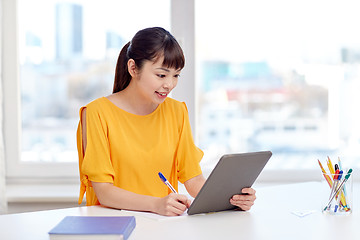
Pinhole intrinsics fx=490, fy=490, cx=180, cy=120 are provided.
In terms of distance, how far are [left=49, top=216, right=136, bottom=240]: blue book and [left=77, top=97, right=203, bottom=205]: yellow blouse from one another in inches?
14.7

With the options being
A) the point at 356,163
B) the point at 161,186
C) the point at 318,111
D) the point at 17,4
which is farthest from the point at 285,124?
the point at 17,4

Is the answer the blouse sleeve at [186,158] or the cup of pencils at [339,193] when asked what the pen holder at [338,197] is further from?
the blouse sleeve at [186,158]

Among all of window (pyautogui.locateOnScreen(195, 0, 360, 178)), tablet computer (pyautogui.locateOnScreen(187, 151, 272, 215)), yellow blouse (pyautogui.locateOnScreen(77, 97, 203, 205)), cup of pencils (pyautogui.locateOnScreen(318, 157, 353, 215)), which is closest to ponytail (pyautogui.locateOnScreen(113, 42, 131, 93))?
yellow blouse (pyautogui.locateOnScreen(77, 97, 203, 205))

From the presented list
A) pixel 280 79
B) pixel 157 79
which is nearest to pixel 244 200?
pixel 157 79

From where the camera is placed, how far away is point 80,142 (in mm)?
1797

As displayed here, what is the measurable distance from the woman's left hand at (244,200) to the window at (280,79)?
1.42 metres

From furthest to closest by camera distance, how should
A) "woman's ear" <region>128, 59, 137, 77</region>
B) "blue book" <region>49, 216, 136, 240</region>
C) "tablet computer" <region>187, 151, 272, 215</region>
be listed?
"woman's ear" <region>128, 59, 137, 77</region> → "tablet computer" <region>187, 151, 272, 215</region> → "blue book" <region>49, 216, 136, 240</region>

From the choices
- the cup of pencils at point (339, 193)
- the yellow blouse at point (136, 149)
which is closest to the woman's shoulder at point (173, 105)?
the yellow blouse at point (136, 149)

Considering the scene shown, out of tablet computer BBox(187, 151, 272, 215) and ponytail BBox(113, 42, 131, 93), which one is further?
ponytail BBox(113, 42, 131, 93)

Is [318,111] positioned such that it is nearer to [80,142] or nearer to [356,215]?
[356,215]

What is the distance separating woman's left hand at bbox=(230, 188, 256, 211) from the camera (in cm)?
154

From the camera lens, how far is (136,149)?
1813 millimetres

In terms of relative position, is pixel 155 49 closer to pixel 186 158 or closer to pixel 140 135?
pixel 140 135

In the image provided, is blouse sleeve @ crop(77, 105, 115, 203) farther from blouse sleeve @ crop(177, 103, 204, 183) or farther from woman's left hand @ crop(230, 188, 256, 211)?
woman's left hand @ crop(230, 188, 256, 211)
